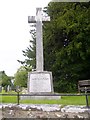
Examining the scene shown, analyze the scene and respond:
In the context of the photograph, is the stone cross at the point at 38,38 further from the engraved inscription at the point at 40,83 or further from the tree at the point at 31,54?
the tree at the point at 31,54

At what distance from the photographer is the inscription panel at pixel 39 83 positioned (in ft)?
13.6

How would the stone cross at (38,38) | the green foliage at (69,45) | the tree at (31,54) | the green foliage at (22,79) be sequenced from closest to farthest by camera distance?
the stone cross at (38,38), the green foliage at (69,45), the tree at (31,54), the green foliage at (22,79)

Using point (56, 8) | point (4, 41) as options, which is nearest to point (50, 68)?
point (56, 8)

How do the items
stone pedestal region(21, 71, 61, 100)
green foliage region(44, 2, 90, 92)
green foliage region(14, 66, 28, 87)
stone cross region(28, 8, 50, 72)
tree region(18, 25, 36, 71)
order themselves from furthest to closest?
A: 1. green foliage region(14, 66, 28, 87)
2. tree region(18, 25, 36, 71)
3. green foliage region(44, 2, 90, 92)
4. stone cross region(28, 8, 50, 72)
5. stone pedestal region(21, 71, 61, 100)

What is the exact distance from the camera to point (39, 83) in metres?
4.16

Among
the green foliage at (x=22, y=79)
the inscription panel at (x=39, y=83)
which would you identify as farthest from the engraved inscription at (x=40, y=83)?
the green foliage at (x=22, y=79)

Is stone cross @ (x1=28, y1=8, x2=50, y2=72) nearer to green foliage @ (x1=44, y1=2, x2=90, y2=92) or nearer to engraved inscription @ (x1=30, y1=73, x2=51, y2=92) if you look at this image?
engraved inscription @ (x1=30, y1=73, x2=51, y2=92)

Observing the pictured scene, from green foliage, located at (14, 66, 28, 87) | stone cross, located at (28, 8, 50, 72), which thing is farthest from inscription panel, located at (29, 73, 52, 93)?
green foliage, located at (14, 66, 28, 87)

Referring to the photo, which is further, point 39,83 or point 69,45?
point 69,45

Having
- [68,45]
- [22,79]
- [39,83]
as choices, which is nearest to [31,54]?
[68,45]

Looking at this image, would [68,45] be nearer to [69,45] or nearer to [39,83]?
Answer: [69,45]

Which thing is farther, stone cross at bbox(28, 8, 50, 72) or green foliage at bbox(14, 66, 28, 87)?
green foliage at bbox(14, 66, 28, 87)

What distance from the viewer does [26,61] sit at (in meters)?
9.99

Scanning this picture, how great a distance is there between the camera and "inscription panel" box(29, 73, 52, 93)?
163 inches
